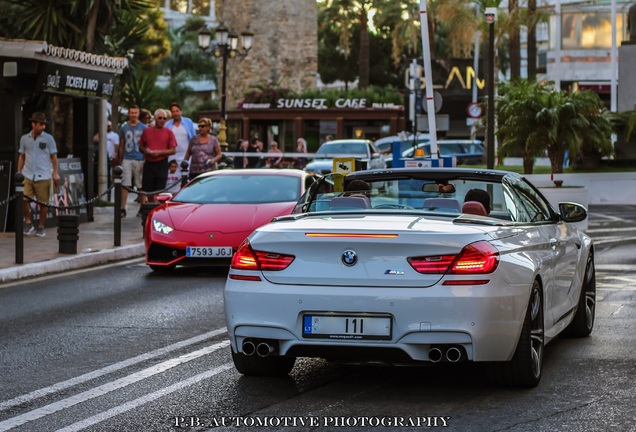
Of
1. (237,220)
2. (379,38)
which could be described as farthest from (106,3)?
(379,38)

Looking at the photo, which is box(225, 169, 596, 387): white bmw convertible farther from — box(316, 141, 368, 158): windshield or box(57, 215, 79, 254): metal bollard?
box(316, 141, 368, 158): windshield

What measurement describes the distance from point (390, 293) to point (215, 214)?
327 inches

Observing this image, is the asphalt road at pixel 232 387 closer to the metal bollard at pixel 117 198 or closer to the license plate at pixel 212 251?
the license plate at pixel 212 251

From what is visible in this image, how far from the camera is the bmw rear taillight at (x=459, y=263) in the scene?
709 centimetres

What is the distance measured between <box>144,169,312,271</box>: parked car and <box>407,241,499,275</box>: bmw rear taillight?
7723mm

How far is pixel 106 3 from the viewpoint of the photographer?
2827cm

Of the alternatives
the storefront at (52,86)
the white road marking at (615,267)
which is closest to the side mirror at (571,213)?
the white road marking at (615,267)

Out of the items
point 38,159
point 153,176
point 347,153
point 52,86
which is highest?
point 52,86

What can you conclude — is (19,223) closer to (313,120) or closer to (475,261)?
(475,261)

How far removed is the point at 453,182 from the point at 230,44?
3138cm

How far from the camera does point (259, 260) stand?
24.3 feet

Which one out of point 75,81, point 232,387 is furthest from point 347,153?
point 232,387

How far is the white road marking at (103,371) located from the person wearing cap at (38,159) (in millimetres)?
9561

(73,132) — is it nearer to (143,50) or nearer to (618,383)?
(618,383)
